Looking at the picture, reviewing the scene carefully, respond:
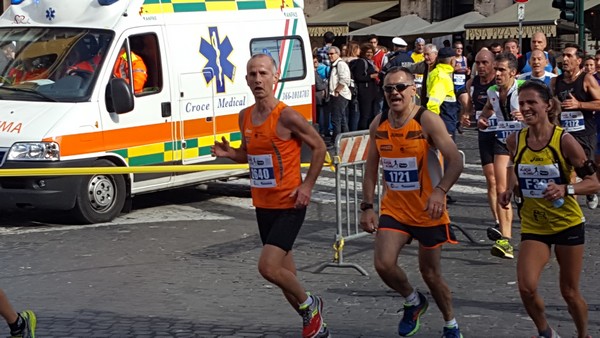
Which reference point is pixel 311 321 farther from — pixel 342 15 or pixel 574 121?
pixel 342 15

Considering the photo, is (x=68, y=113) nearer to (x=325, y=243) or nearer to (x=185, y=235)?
(x=185, y=235)

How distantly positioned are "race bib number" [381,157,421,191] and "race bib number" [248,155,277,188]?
717 mm

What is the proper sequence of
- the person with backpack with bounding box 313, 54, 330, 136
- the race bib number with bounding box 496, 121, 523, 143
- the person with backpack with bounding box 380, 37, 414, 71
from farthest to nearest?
the person with backpack with bounding box 313, 54, 330, 136 → the person with backpack with bounding box 380, 37, 414, 71 → the race bib number with bounding box 496, 121, 523, 143

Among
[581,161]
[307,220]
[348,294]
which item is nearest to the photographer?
[581,161]

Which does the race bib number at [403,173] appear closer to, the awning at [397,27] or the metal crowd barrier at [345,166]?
the metal crowd barrier at [345,166]

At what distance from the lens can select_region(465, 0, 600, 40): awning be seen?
93.1 ft

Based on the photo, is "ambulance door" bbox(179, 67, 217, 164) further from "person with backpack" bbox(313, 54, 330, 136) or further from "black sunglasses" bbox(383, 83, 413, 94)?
"person with backpack" bbox(313, 54, 330, 136)

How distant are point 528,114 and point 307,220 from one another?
6139mm

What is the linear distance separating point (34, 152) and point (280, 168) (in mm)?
5043

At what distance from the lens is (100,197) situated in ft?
41.0

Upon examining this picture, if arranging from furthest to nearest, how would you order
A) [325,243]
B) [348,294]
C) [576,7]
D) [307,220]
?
1. [576,7]
2. [307,220]
3. [325,243]
4. [348,294]

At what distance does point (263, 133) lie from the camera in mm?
7535

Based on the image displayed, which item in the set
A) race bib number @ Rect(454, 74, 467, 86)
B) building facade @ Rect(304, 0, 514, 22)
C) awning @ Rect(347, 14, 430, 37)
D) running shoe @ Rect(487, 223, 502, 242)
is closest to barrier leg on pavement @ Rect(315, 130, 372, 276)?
running shoe @ Rect(487, 223, 502, 242)

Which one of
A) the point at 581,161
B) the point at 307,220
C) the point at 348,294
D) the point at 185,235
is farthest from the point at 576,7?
the point at 581,161
